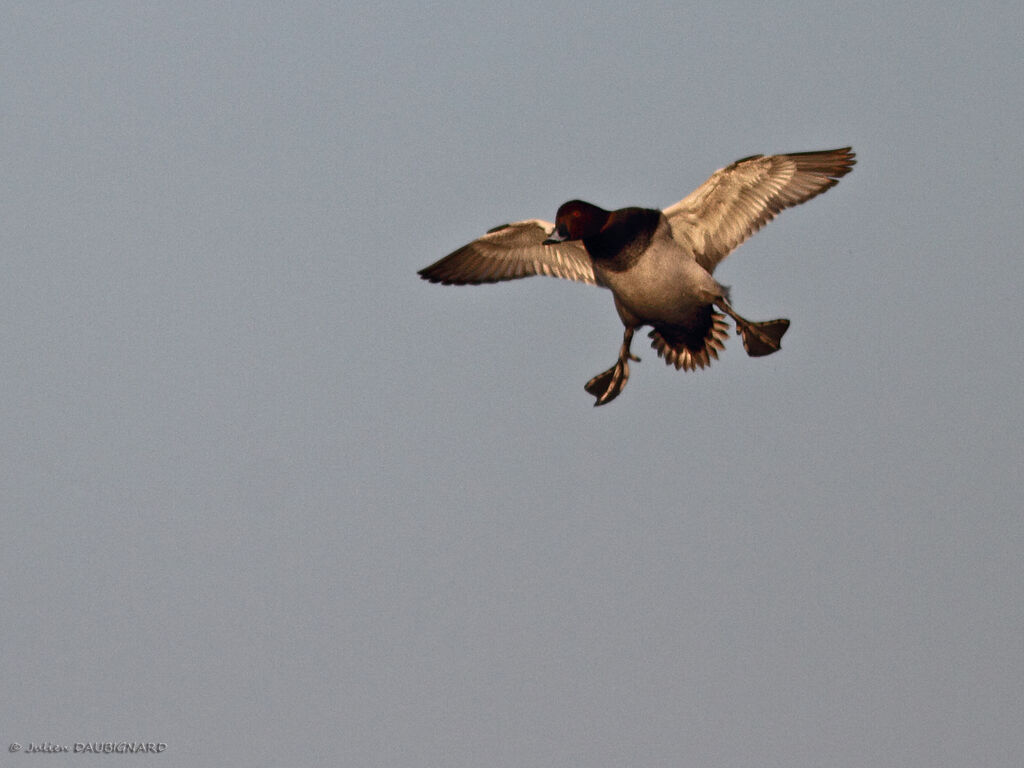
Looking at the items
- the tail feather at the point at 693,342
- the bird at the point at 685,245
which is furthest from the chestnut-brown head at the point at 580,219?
the tail feather at the point at 693,342

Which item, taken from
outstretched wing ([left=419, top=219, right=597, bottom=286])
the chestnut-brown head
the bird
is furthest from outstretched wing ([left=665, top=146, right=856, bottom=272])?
outstretched wing ([left=419, top=219, right=597, bottom=286])

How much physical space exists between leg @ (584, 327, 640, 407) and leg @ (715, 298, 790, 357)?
1637 millimetres

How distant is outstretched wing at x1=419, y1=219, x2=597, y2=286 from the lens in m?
18.2

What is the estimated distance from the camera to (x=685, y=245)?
54.9ft

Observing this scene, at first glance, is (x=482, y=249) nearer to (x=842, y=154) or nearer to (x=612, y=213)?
(x=612, y=213)

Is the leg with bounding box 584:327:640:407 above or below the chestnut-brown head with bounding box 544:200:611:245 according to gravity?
below

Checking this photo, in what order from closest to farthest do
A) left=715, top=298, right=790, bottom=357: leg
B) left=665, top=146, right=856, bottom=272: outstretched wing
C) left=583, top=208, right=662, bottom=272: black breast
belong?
left=583, top=208, right=662, bottom=272: black breast < left=715, top=298, right=790, bottom=357: leg < left=665, top=146, right=856, bottom=272: outstretched wing

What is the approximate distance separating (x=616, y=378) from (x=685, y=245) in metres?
1.89

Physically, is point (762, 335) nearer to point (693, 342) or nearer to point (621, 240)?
point (693, 342)

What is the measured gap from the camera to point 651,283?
52.1 ft

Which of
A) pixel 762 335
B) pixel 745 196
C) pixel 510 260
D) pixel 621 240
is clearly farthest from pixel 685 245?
pixel 510 260

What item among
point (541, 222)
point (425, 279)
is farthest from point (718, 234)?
point (425, 279)

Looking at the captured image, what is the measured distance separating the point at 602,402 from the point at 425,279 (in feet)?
10.8

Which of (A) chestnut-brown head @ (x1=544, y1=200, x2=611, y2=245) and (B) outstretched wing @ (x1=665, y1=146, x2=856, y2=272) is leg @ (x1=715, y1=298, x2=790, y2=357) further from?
(A) chestnut-brown head @ (x1=544, y1=200, x2=611, y2=245)
